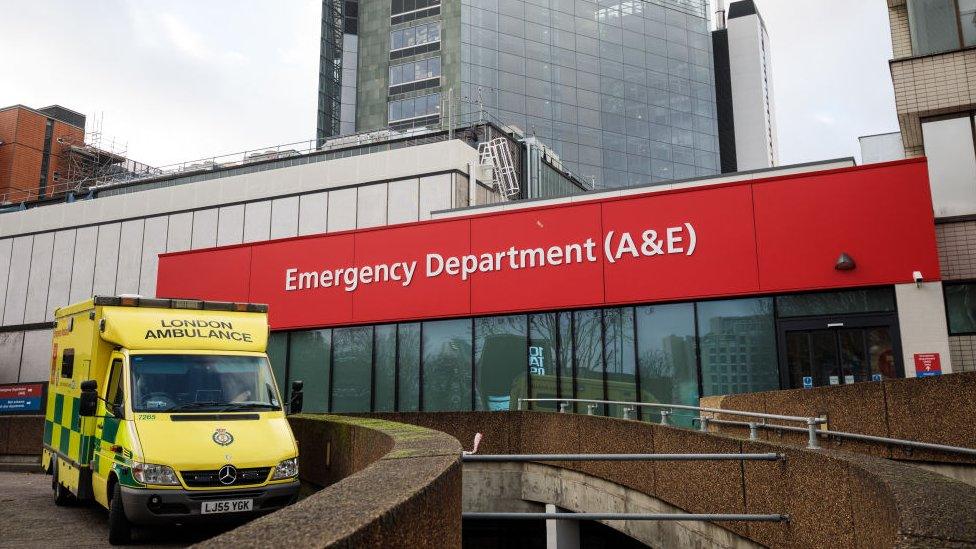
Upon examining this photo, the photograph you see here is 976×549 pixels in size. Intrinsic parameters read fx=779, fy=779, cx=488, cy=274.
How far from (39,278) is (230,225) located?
48.8 feet

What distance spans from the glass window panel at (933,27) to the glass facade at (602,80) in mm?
51291

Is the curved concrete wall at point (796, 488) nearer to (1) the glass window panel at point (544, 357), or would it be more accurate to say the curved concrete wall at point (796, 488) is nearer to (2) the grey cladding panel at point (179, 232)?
(1) the glass window panel at point (544, 357)

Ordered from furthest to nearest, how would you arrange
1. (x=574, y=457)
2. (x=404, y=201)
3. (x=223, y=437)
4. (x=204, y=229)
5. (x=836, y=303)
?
1. (x=204, y=229)
2. (x=404, y=201)
3. (x=836, y=303)
4. (x=223, y=437)
5. (x=574, y=457)

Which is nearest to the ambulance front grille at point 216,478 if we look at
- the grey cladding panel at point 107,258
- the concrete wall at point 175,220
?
the concrete wall at point 175,220

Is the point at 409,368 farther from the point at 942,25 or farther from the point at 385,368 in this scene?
the point at 942,25

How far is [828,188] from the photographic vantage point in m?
15.5

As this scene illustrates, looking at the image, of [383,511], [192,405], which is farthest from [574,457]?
[192,405]

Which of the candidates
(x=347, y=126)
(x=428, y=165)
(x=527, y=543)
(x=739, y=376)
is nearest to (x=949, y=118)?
(x=739, y=376)

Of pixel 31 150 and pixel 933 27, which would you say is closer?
pixel 933 27

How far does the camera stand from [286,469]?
9352 millimetres

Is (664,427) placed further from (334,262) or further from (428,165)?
(428,165)

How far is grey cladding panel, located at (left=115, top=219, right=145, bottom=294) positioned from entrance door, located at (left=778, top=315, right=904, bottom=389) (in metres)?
33.1

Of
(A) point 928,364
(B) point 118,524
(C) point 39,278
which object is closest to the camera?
(B) point 118,524

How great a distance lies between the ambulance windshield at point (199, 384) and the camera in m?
9.87
